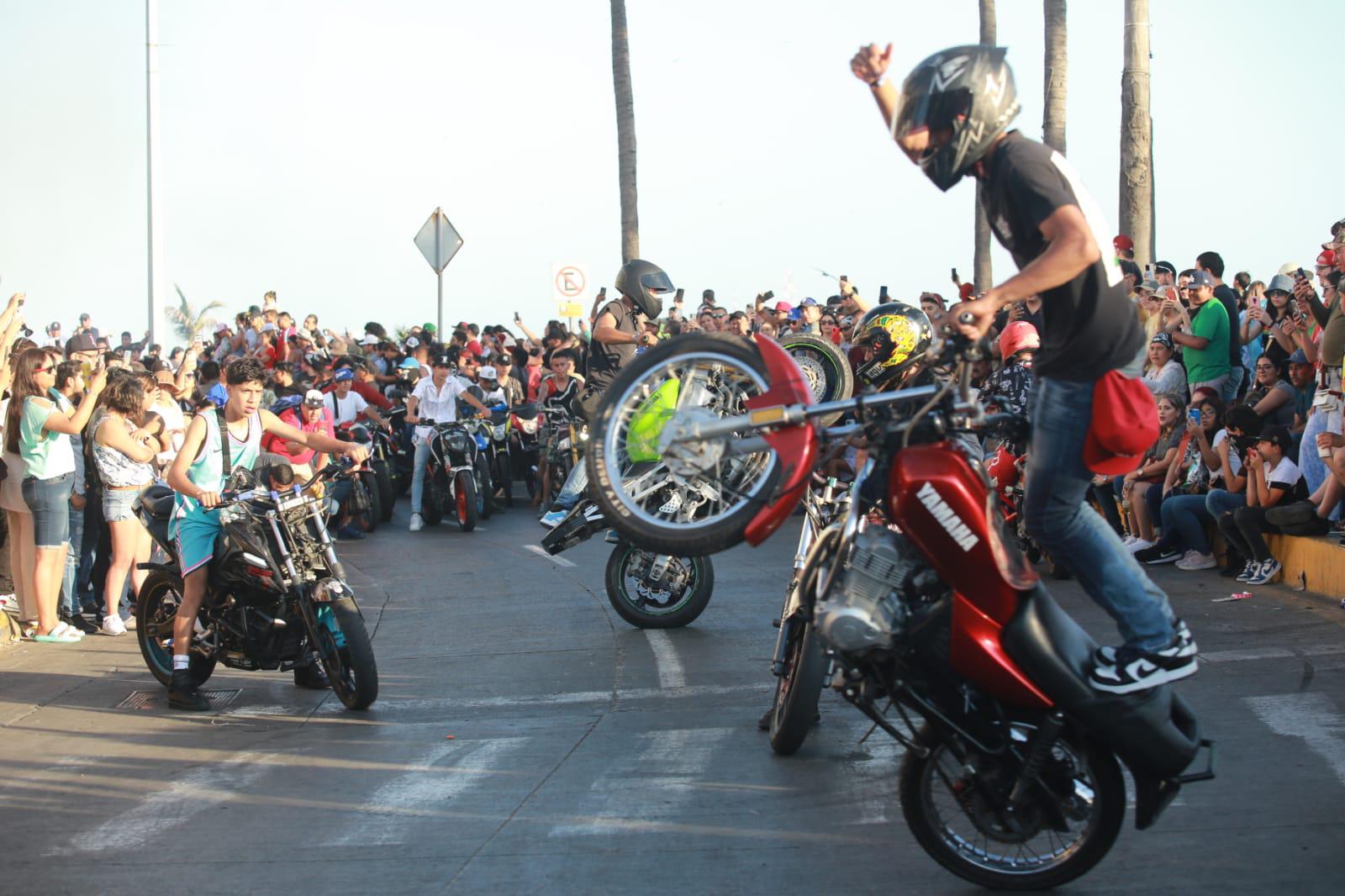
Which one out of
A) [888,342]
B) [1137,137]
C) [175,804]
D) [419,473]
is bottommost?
[175,804]

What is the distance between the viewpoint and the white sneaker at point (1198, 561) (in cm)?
1155

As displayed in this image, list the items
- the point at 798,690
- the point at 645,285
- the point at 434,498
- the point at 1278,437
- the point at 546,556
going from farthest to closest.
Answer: the point at 434,498 → the point at 546,556 → the point at 1278,437 → the point at 645,285 → the point at 798,690

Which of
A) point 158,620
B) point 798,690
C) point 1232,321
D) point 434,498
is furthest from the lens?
point 434,498

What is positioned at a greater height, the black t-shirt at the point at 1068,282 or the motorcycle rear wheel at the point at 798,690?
the black t-shirt at the point at 1068,282

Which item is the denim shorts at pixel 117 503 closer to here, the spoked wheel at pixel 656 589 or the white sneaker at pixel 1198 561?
the spoked wheel at pixel 656 589

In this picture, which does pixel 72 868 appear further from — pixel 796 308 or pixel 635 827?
pixel 796 308

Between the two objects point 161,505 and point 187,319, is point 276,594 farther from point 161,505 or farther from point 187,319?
point 187,319

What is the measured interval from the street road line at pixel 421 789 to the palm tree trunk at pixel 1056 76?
45.3 feet

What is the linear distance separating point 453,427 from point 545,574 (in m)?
5.04

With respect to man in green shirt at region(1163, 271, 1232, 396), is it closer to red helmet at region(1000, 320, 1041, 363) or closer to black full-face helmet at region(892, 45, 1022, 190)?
red helmet at region(1000, 320, 1041, 363)

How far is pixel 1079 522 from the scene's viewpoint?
467 centimetres

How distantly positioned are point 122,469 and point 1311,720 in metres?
8.10

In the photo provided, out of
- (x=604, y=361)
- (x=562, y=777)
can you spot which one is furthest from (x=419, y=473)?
(x=562, y=777)

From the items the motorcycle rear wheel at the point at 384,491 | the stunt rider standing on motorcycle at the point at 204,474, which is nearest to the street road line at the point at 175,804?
the stunt rider standing on motorcycle at the point at 204,474
